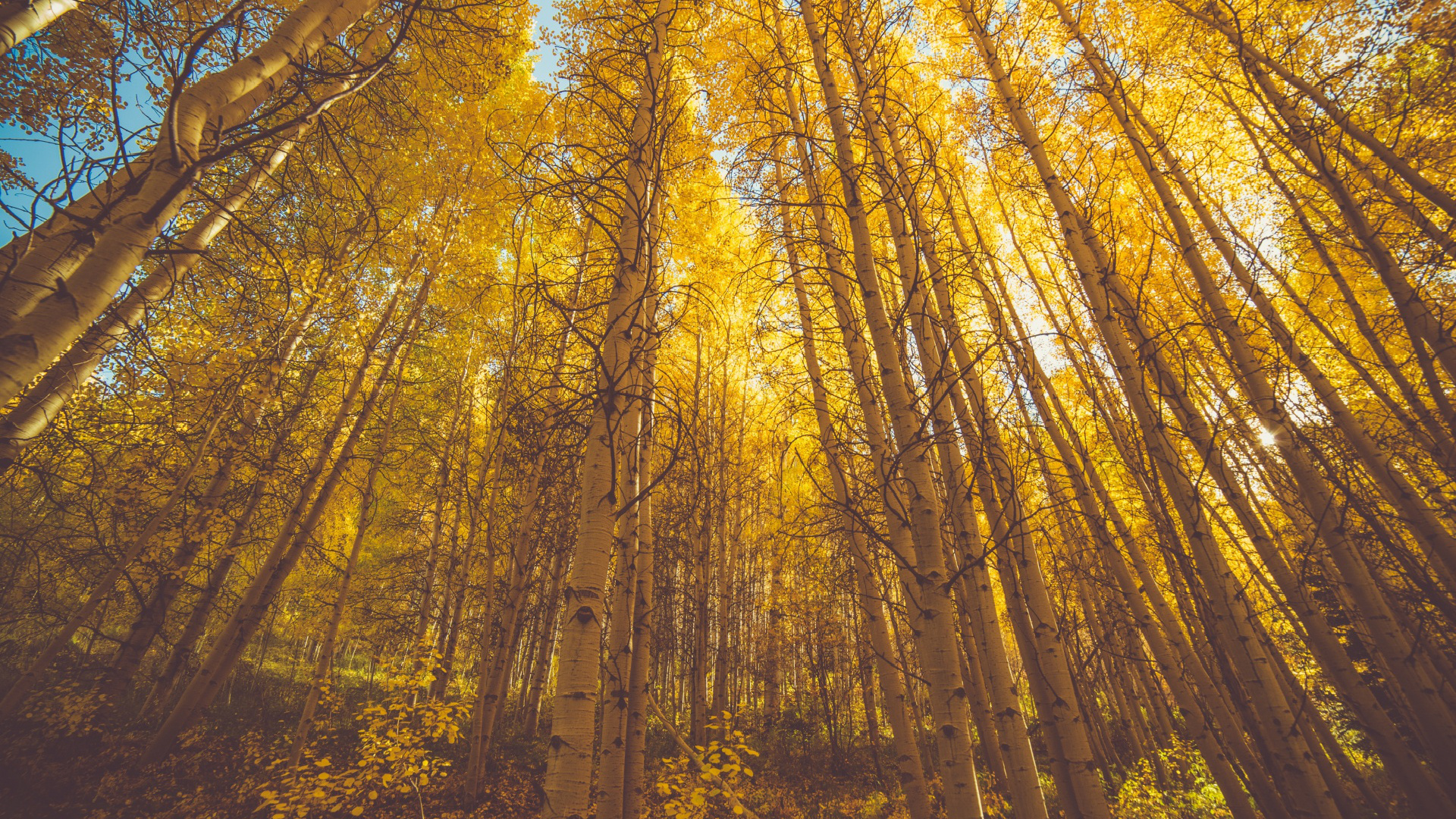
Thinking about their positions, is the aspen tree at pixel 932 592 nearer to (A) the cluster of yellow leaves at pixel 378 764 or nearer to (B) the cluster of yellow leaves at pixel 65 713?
(A) the cluster of yellow leaves at pixel 378 764

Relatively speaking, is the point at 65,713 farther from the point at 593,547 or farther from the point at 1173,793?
the point at 1173,793

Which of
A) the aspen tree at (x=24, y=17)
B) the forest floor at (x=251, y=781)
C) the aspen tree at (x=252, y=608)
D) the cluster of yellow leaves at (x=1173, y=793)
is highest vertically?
the aspen tree at (x=24, y=17)

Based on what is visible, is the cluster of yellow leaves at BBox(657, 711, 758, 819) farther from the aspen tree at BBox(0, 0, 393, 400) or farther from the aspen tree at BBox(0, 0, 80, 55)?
the aspen tree at BBox(0, 0, 80, 55)

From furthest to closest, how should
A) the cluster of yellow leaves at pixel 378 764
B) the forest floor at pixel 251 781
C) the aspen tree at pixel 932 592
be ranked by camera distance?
1. the forest floor at pixel 251 781
2. the cluster of yellow leaves at pixel 378 764
3. the aspen tree at pixel 932 592

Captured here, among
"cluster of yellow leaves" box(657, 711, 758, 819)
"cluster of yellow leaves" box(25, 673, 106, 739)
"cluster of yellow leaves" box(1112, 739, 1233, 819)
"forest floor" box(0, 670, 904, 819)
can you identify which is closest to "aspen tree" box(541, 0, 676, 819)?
"cluster of yellow leaves" box(657, 711, 758, 819)

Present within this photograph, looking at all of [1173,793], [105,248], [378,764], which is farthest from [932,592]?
[1173,793]

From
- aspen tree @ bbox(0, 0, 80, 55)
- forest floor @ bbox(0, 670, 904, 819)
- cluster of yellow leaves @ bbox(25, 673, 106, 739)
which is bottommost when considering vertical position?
forest floor @ bbox(0, 670, 904, 819)

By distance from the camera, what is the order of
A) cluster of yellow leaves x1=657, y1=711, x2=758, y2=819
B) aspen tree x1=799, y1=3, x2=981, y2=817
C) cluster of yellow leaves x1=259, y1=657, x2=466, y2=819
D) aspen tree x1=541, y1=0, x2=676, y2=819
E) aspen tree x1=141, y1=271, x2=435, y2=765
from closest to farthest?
aspen tree x1=541, y1=0, x2=676, y2=819, aspen tree x1=799, y1=3, x2=981, y2=817, cluster of yellow leaves x1=657, y1=711, x2=758, y2=819, cluster of yellow leaves x1=259, y1=657, x2=466, y2=819, aspen tree x1=141, y1=271, x2=435, y2=765

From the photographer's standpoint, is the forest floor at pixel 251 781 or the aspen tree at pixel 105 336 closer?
the aspen tree at pixel 105 336

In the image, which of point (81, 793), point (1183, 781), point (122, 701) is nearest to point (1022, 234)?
point (1183, 781)

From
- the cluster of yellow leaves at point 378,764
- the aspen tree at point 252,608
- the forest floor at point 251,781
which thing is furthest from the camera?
the aspen tree at point 252,608

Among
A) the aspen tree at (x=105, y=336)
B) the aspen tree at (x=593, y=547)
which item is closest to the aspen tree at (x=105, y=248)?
the aspen tree at (x=105, y=336)

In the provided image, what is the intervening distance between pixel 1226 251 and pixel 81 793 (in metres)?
12.9

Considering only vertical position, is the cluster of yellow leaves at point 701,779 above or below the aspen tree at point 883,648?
below
